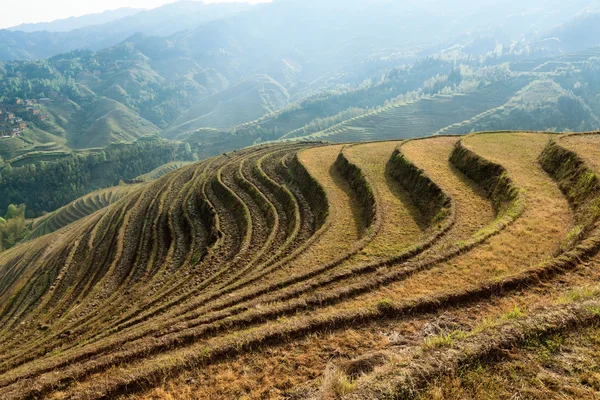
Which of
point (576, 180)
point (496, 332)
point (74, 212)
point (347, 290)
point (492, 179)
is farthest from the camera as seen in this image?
point (74, 212)

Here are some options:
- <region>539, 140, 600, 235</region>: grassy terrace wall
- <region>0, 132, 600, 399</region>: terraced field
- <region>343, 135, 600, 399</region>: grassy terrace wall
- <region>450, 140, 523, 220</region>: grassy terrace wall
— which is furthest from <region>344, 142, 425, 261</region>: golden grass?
<region>539, 140, 600, 235</region>: grassy terrace wall

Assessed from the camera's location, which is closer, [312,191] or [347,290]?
[347,290]

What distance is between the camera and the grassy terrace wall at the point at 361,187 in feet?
88.5

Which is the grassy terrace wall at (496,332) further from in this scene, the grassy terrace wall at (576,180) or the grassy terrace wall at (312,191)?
the grassy terrace wall at (312,191)

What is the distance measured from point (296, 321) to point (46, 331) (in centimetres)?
2447

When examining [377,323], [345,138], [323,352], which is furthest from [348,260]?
[345,138]

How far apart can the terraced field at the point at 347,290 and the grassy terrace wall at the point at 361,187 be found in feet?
0.80

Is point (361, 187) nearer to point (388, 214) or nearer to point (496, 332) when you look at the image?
point (388, 214)

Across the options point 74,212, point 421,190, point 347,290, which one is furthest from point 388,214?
point 74,212

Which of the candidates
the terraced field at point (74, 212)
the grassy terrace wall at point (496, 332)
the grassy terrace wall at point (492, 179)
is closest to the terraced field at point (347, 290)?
the grassy terrace wall at point (496, 332)

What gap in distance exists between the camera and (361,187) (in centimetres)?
3297

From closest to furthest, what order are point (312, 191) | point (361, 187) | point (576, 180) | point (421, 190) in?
point (576, 180) → point (421, 190) → point (361, 187) → point (312, 191)

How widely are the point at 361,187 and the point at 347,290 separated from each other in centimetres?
1894

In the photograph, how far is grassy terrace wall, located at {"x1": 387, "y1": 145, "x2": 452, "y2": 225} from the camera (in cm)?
2464
